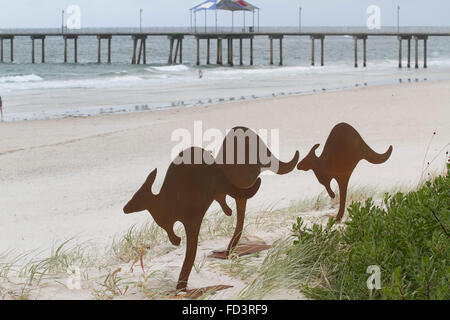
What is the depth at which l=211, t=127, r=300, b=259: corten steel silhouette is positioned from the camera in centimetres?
452

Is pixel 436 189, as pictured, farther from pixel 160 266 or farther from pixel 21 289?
pixel 21 289

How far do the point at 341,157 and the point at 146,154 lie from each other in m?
7.44

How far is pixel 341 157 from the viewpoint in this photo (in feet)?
17.7

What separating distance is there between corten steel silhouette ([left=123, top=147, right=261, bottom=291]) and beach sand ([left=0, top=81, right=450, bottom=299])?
1.47 feet

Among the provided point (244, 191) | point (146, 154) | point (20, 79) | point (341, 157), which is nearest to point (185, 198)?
point (244, 191)

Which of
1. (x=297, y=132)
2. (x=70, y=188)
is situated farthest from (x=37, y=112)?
(x=70, y=188)

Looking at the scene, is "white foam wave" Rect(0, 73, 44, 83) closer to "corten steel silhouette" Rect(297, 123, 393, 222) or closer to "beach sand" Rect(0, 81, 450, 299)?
"beach sand" Rect(0, 81, 450, 299)

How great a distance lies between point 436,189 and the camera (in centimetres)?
503

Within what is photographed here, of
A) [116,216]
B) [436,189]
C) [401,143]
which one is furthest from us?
[401,143]

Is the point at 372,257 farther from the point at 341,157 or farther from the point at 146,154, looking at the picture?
the point at 146,154

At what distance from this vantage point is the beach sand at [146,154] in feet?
23.7

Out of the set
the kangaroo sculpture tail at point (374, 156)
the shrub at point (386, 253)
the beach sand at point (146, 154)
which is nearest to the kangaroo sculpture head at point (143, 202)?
the beach sand at point (146, 154)

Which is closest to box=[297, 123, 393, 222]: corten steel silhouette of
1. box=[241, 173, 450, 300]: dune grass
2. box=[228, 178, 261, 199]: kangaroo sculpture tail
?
box=[241, 173, 450, 300]: dune grass

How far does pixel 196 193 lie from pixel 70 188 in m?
5.88
